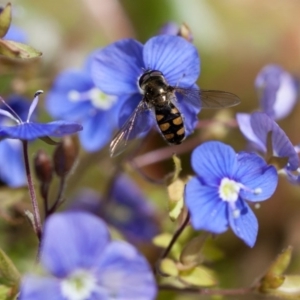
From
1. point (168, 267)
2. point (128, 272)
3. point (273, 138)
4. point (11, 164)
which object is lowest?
point (11, 164)

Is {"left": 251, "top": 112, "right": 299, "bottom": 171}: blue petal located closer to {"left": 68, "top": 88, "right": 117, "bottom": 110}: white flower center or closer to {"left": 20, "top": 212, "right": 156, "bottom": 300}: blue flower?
{"left": 20, "top": 212, "right": 156, "bottom": 300}: blue flower

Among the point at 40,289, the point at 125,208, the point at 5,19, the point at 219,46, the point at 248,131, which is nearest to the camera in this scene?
the point at 40,289

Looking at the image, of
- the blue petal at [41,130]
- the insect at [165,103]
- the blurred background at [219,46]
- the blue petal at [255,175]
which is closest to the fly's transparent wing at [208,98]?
the insect at [165,103]

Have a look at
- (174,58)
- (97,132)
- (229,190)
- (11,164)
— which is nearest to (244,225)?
(229,190)

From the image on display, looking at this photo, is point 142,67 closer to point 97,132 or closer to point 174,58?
point 174,58

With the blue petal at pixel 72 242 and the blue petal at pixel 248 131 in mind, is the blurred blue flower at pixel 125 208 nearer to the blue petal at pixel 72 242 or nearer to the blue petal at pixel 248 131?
the blue petal at pixel 248 131

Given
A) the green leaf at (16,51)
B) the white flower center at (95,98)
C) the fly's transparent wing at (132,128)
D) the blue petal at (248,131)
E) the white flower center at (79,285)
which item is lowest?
the white flower center at (79,285)

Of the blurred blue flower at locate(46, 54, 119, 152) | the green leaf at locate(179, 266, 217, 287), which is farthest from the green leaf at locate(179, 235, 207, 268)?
the blurred blue flower at locate(46, 54, 119, 152)

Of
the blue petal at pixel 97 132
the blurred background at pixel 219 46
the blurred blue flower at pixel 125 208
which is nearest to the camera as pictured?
the blue petal at pixel 97 132
